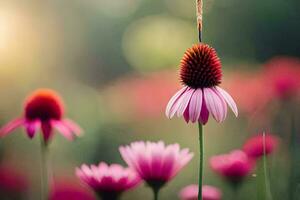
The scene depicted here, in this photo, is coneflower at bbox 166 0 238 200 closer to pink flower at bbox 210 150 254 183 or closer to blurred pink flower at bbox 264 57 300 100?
pink flower at bbox 210 150 254 183

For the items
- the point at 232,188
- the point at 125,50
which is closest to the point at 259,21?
the point at 125,50

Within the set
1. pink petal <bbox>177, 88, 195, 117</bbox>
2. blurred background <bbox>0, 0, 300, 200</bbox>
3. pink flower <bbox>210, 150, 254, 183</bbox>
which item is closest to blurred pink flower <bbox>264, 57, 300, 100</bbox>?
blurred background <bbox>0, 0, 300, 200</bbox>

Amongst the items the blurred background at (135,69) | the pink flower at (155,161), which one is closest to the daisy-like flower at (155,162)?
the pink flower at (155,161)

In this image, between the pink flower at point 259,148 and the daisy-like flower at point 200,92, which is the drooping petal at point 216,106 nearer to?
the daisy-like flower at point 200,92

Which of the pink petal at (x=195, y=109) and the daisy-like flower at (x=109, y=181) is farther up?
the pink petal at (x=195, y=109)

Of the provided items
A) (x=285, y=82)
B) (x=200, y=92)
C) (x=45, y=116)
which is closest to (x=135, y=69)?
(x=285, y=82)

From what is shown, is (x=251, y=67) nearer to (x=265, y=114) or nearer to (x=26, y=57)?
(x=265, y=114)

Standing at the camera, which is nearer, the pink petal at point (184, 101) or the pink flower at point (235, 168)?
the pink petal at point (184, 101)
